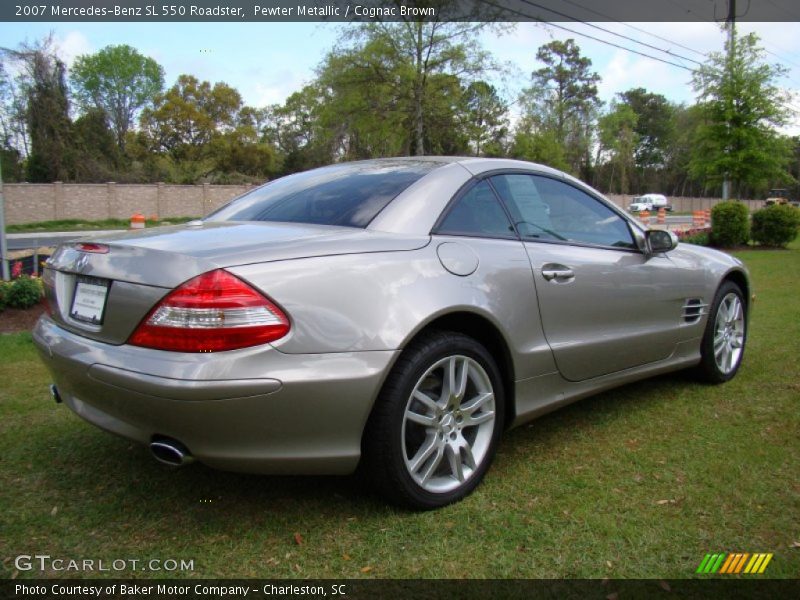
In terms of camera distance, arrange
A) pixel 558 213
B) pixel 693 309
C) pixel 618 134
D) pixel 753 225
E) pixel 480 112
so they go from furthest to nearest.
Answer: pixel 618 134 < pixel 480 112 < pixel 753 225 < pixel 693 309 < pixel 558 213

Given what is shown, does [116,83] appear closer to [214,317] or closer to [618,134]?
[618,134]

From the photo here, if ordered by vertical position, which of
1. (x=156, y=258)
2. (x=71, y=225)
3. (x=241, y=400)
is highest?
(x=156, y=258)

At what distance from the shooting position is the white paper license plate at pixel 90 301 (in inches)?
92.2

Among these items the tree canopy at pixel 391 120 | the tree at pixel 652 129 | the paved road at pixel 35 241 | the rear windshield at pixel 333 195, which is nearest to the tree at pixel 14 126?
the tree canopy at pixel 391 120

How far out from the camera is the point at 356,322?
90.3 inches

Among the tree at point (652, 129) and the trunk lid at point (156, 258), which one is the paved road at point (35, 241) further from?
the tree at point (652, 129)

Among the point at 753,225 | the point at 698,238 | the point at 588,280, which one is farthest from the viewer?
the point at 753,225

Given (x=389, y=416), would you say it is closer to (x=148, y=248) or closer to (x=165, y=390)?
(x=165, y=390)

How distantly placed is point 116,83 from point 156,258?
2856 inches

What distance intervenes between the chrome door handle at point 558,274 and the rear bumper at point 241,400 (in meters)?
1.04

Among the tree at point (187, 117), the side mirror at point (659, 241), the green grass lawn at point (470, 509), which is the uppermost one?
the tree at point (187, 117)

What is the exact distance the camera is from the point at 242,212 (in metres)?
3.21

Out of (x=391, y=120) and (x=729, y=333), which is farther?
(x=391, y=120)

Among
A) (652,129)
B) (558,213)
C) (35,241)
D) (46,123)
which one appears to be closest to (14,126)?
(46,123)
